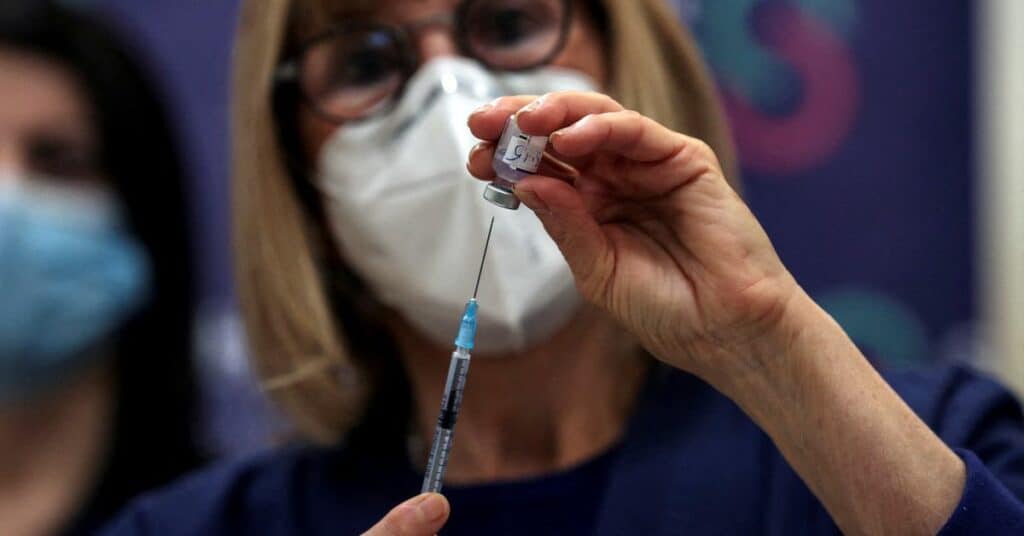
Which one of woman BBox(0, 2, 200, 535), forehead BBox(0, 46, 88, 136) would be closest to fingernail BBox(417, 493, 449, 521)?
woman BBox(0, 2, 200, 535)

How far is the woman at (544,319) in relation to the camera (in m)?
0.74

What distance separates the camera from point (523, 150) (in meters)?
0.72

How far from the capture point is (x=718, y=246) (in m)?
0.75

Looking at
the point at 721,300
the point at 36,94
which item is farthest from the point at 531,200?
the point at 36,94

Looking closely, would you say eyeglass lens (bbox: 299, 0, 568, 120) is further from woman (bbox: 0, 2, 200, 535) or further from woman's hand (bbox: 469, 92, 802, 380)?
woman (bbox: 0, 2, 200, 535)

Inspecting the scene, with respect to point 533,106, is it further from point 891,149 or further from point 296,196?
point 891,149

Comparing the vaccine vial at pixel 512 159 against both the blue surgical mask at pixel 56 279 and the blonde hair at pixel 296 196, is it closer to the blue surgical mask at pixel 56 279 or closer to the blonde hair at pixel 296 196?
the blonde hair at pixel 296 196

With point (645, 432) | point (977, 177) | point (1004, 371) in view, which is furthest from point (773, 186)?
point (645, 432)

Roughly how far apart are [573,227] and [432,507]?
9.0 inches

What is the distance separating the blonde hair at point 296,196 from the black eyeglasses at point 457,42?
6 centimetres

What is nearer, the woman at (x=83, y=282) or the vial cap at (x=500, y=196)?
the vial cap at (x=500, y=196)

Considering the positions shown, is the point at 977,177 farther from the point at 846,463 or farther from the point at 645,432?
the point at 846,463

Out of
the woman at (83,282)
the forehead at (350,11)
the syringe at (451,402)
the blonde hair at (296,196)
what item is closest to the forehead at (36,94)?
the woman at (83,282)

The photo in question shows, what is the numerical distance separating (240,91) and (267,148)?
0.10 m
